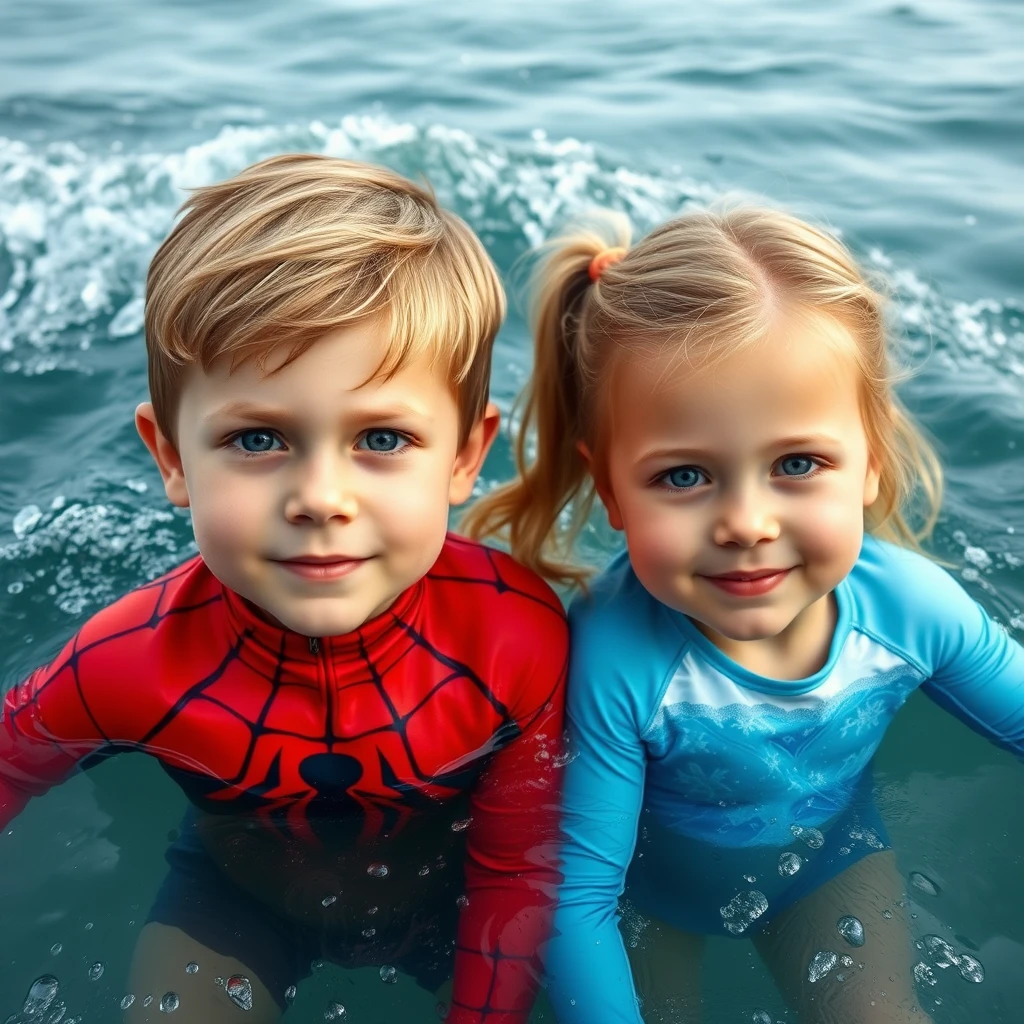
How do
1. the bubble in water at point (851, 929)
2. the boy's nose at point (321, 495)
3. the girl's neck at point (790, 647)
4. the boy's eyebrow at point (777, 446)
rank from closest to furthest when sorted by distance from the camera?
the boy's nose at point (321, 495) → the boy's eyebrow at point (777, 446) → the bubble in water at point (851, 929) → the girl's neck at point (790, 647)

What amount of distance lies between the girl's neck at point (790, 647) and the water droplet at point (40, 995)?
1.39 m

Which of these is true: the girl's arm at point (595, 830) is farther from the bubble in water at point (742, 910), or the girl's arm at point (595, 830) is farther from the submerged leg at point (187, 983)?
the submerged leg at point (187, 983)

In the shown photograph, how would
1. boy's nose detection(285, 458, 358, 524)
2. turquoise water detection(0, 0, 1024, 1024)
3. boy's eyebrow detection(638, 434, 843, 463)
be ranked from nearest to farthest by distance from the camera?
→ boy's nose detection(285, 458, 358, 524) < boy's eyebrow detection(638, 434, 843, 463) < turquoise water detection(0, 0, 1024, 1024)

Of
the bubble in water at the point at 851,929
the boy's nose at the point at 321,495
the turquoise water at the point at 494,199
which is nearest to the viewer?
the boy's nose at the point at 321,495

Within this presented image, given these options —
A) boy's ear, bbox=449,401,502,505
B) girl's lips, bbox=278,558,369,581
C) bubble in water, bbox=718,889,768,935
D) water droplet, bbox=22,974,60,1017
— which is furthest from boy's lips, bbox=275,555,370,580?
bubble in water, bbox=718,889,768,935

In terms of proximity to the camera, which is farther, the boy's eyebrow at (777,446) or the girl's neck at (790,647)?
the girl's neck at (790,647)

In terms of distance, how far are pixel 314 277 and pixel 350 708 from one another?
0.83 metres

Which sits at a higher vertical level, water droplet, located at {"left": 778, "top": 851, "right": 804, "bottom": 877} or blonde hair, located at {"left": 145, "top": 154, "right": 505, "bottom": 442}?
blonde hair, located at {"left": 145, "top": 154, "right": 505, "bottom": 442}

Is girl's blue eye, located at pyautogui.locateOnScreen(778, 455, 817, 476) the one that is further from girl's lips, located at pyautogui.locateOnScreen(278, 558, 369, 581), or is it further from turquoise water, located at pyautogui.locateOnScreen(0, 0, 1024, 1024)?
turquoise water, located at pyautogui.locateOnScreen(0, 0, 1024, 1024)

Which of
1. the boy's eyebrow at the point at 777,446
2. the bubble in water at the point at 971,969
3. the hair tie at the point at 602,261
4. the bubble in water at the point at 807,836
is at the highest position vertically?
the hair tie at the point at 602,261

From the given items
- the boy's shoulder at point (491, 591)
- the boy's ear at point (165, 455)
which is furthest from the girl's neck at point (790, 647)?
the boy's ear at point (165, 455)

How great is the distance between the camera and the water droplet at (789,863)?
97.0 inches

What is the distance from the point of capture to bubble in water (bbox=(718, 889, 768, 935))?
2416 millimetres

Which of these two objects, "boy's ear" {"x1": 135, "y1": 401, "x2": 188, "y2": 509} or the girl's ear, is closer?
"boy's ear" {"x1": 135, "y1": 401, "x2": 188, "y2": 509}
